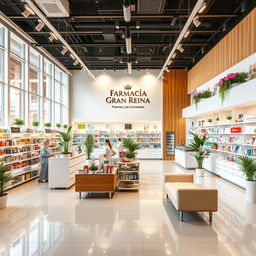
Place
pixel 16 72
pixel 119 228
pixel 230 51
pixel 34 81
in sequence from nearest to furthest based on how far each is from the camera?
pixel 119 228, pixel 230 51, pixel 16 72, pixel 34 81

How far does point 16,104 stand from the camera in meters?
9.69

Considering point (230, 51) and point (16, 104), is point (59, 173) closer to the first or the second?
point (16, 104)

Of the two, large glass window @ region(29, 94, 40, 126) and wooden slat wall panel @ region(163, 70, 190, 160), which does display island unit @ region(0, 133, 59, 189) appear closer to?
large glass window @ region(29, 94, 40, 126)

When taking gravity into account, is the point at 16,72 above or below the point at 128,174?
above

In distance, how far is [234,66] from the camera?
8.88 metres

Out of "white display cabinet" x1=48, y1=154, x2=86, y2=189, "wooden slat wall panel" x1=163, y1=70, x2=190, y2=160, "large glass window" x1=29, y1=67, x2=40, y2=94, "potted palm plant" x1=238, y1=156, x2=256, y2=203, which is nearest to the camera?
"potted palm plant" x1=238, y1=156, x2=256, y2=203

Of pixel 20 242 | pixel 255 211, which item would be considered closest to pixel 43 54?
pixel 20 242

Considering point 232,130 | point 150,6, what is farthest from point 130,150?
point 150,6

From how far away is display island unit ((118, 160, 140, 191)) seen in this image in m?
7.39

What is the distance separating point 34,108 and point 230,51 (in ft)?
27.4

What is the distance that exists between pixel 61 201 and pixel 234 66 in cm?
705

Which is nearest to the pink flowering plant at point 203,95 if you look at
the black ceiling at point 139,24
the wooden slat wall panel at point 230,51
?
the wooden slat wall panel at point 230,51

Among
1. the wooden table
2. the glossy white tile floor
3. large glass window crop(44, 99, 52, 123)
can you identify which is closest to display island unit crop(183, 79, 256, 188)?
the glossy white tile floor

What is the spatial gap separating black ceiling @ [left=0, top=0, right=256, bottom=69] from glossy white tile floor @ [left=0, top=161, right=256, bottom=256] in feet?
17.8
